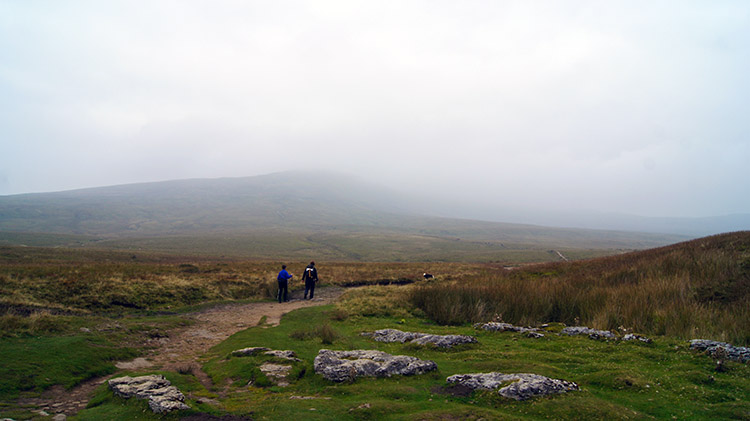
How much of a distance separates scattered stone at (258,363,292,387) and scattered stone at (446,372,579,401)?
Answer: 3838mm

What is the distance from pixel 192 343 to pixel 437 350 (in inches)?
361

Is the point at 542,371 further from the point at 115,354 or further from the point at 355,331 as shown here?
the point at 115,354

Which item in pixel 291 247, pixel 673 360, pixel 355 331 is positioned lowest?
pixel 291 247

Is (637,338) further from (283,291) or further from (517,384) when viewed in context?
(283,291)

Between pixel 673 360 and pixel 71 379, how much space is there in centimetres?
1378

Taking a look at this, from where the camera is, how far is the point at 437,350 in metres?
9.55

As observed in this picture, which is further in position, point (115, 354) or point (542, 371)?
point (115, 354)

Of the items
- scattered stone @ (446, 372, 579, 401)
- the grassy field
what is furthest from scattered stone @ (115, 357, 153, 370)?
scattered stone @ (446, 372, 579, 401)

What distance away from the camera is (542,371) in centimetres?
682

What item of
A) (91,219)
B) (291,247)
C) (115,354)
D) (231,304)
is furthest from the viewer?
(91,219)

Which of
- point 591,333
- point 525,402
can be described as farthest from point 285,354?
point 591,333

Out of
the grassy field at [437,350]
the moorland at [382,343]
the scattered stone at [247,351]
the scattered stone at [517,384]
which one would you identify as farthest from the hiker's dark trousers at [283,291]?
the scattered stone at [517,384]

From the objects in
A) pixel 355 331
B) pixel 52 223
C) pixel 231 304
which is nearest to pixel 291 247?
pixel 231 304

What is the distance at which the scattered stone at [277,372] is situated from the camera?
311 inches
